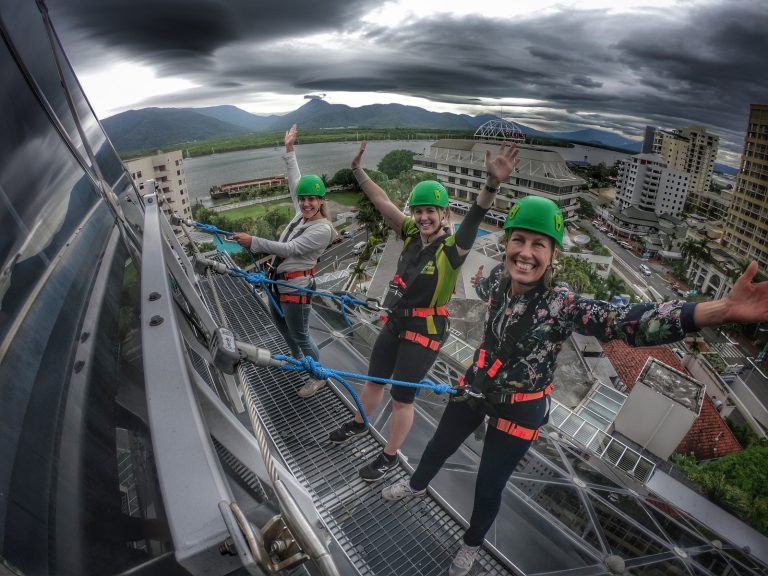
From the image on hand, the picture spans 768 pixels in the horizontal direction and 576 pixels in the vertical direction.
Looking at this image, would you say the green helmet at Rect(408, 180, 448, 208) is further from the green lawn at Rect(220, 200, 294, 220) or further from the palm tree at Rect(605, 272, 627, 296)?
the palm tree at Rect(605, 272, 627, 296)

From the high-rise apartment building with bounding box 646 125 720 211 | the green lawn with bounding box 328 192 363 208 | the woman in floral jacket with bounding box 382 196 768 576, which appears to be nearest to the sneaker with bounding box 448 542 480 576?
the woman in floral jacket with bounding box 382 196 768 576

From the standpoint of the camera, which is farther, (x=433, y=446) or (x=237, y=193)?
(x=237, y=193)

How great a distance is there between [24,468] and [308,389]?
7.31ft

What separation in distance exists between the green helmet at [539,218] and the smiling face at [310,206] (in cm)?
122

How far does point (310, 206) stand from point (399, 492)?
1.56m

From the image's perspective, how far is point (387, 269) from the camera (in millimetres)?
20391

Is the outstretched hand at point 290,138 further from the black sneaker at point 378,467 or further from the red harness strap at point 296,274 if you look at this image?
the black sneaker at point 378,467

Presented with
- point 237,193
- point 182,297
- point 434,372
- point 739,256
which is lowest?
point 739,256

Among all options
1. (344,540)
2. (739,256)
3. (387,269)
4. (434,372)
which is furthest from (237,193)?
(739,256)

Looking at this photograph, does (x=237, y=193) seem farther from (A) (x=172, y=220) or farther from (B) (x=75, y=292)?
(B) (x=75, y=292)

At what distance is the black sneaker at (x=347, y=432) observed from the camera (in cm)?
229

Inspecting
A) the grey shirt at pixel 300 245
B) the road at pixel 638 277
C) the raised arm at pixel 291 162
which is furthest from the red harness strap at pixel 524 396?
the road at pixel 638 277

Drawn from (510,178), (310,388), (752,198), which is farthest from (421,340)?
(752,198)

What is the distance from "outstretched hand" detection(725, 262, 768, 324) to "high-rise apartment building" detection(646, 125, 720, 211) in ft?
176
